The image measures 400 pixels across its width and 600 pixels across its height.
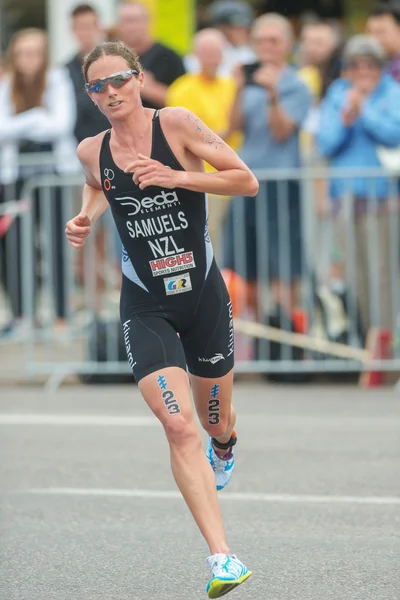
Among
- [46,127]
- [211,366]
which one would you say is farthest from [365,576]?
[46,127]

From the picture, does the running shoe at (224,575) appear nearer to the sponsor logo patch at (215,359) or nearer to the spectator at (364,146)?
the sponsor logo patch at (215,359)

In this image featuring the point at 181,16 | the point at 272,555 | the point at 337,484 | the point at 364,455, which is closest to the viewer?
the point at 272,555

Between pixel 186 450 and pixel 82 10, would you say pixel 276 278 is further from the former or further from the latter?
pixel 186 450

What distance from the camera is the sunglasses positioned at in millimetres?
5590

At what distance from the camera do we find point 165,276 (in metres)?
5.76

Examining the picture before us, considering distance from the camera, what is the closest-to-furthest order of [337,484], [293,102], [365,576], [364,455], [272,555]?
[365,576]
[272,555]
[337,484]
[364,455]
[293,102]

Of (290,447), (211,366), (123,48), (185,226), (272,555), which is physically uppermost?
(123,48)

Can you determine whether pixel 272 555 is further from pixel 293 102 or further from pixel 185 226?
pixel 293 102

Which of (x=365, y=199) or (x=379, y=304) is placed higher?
(x=365, y=199)

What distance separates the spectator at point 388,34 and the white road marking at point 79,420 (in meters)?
4.18

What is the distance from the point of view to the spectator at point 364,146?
37.1 feet

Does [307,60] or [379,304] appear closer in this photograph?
[379,304]

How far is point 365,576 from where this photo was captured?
17.9ft

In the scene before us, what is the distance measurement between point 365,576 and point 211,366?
44.5 inches
